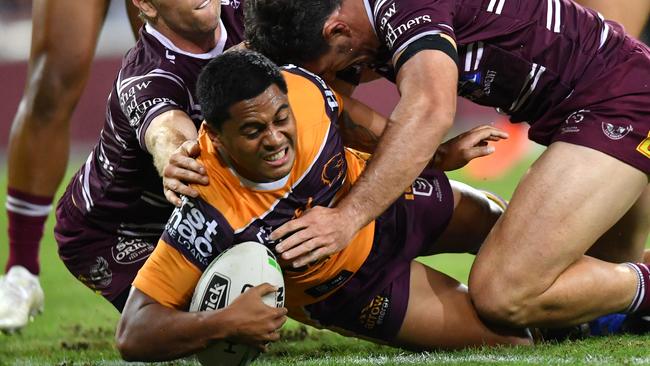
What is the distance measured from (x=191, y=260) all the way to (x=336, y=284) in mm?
725

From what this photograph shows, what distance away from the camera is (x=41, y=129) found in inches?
238

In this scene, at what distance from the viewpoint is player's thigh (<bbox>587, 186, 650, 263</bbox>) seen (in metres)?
5.15

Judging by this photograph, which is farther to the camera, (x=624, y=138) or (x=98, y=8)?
(x=98, y=8)

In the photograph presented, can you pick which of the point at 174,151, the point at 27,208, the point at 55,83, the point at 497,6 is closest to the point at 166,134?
the point at 174,151

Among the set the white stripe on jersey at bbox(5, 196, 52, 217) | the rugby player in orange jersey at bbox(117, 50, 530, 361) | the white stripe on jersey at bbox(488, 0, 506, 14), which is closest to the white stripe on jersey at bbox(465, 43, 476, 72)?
the white stripe on jersey at bbox(488, 0, 506, 14)

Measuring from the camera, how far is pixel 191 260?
3.99m

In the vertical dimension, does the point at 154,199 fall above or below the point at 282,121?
below

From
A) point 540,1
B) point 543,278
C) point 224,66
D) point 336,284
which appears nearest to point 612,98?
point 540,1

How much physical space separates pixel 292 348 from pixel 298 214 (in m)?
1.13

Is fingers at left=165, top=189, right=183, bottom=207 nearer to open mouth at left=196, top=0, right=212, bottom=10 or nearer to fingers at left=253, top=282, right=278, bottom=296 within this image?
fingers at left=253, top=282, right=278, bottom=296

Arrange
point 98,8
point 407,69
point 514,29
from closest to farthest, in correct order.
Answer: point 407,69, point 514,29, point 98,8

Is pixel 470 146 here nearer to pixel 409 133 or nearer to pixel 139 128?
pixel 409 133

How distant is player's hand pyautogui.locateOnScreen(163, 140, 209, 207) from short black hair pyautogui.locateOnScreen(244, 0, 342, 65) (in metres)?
0.69

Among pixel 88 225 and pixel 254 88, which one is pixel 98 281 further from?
pixel 254 88
